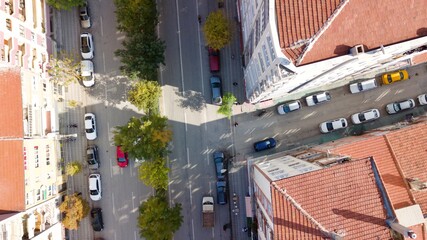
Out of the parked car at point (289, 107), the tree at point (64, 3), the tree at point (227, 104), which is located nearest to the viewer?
the tree at point (64, 3)

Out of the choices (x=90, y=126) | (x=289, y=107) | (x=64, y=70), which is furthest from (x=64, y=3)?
(x=289, y=107)

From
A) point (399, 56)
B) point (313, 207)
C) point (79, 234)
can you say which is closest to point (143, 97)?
point (79, 234)

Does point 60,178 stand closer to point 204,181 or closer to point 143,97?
point 143,97

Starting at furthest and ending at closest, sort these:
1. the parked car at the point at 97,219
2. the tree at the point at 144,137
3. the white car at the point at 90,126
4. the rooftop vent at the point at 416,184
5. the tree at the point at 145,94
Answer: the white car at the point at 90,126 < the parked car at the point at 97,219 < the tree at the point at 145,94 < the tree at the point at 144,137 < the rooftop vent at the point at 416,184

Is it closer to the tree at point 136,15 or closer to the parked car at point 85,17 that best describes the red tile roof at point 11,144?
the parked car at point 85,17

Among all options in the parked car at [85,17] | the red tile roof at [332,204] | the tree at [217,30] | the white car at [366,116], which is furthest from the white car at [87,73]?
the white car at [366,116]
